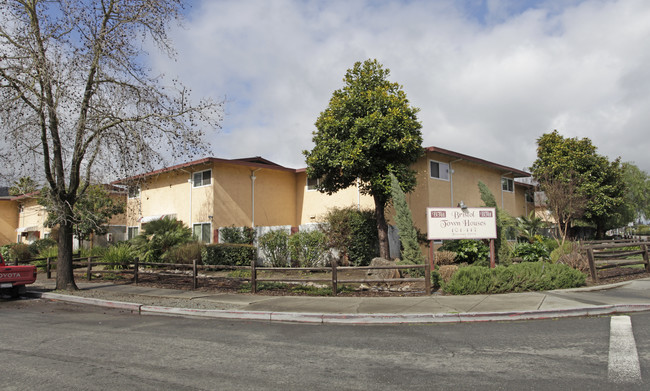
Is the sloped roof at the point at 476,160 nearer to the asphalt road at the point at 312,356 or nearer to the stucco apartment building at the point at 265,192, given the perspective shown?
the stucco apartment building at the point at 265,192

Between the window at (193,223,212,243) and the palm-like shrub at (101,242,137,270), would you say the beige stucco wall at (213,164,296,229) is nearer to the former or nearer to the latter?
the window at (193,223,212,243)

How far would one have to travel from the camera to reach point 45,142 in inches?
536

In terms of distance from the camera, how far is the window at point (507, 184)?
28109mm

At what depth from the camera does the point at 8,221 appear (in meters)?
39.5

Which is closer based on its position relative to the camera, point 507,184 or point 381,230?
point 381,230

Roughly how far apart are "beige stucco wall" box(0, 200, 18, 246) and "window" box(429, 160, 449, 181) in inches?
1471

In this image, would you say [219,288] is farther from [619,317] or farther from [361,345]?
[619,317]

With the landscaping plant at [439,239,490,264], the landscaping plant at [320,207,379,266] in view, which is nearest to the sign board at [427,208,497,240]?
the landscaping plant at [439,239,490,264]

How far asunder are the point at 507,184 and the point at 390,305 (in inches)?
834

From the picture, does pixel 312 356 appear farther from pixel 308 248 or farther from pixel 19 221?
pixel 19 221

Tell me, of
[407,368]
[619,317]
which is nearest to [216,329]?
[407,368]

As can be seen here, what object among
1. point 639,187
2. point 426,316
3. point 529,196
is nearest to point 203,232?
point 426,316

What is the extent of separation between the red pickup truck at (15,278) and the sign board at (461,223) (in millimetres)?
12344

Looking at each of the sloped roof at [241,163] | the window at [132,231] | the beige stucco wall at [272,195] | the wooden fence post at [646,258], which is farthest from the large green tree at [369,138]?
the window at [132,231]
